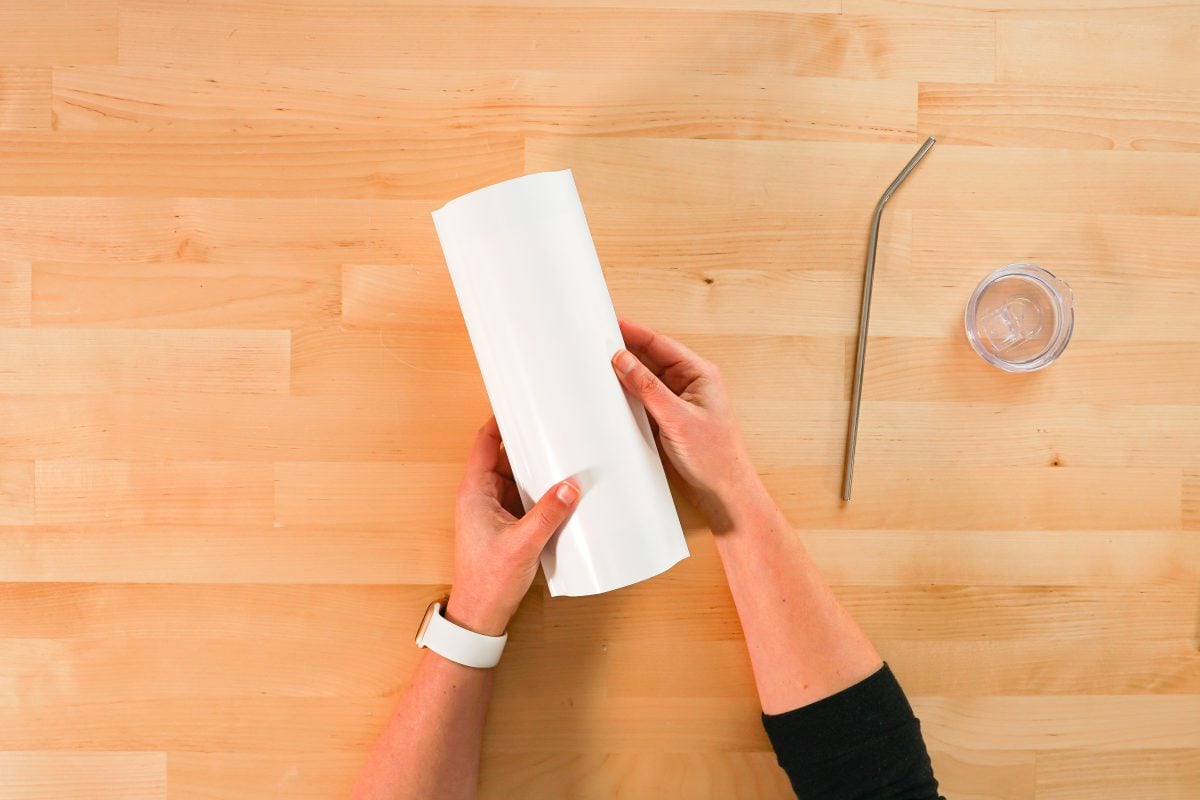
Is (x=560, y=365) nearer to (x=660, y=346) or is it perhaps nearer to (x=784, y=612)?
(x=660, y=346)

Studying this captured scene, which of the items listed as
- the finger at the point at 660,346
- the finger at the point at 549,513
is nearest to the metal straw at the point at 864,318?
the finger at the point at 660,346

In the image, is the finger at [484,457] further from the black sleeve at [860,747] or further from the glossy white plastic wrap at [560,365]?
the black sleeve at [860,747]

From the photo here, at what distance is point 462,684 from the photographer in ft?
2.15

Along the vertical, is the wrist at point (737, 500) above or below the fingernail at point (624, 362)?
below

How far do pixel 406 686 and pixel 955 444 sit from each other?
0.56 meters

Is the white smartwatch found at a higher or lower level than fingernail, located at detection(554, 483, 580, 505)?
lower

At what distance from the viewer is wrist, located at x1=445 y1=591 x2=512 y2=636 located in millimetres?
643

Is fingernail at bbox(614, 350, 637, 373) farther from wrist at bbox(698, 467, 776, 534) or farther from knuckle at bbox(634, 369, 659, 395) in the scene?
wrist at bbox(698, 467, 776, 534)

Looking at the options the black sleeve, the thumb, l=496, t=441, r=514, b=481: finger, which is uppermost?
the thumb

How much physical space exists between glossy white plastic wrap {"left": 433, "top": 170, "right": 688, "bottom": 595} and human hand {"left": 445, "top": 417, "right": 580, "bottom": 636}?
60mm

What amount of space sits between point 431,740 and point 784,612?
32 cm

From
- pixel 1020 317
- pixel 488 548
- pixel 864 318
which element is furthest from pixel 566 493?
pixel 1020 317

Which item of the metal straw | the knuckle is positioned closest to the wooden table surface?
the metal straw

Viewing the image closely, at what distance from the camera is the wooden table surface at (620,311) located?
0.68 m
